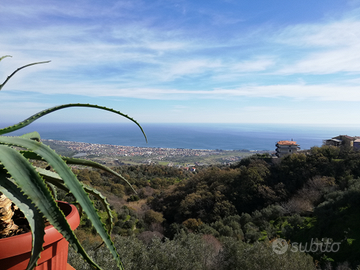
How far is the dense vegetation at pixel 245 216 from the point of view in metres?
6.04

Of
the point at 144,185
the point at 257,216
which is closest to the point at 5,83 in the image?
the point at 257,216

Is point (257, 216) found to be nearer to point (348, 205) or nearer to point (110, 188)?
point (348, 205)

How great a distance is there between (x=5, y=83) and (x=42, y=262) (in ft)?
2.61

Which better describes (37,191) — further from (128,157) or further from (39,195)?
(128,157)

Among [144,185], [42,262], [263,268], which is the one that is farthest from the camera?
[144,185]

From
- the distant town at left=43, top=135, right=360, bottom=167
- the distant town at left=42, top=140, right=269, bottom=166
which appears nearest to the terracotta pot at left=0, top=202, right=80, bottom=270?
the distant town at left=43, top=135, right=360, bottom=167

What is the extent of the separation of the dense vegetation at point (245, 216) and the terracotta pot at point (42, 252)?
3336mm

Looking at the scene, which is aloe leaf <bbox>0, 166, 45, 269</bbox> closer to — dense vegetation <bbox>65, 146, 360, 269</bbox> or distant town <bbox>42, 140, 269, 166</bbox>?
dense vegetation <bbox>65, 146, 360, 269</bbox>

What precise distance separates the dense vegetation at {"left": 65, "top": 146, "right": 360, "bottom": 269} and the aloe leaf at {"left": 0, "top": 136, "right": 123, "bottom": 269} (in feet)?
12.2

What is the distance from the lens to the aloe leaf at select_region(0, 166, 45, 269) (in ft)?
2.27

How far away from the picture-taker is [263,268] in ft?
19.1

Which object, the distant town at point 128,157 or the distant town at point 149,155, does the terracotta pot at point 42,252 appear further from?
the distant town at point 128,157

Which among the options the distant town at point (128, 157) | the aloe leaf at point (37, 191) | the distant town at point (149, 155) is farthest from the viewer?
Result: the distant town at point (128, 157)

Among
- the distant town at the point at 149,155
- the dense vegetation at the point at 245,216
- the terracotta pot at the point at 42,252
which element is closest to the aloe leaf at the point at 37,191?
the terracotta pot at the point at 42,252
